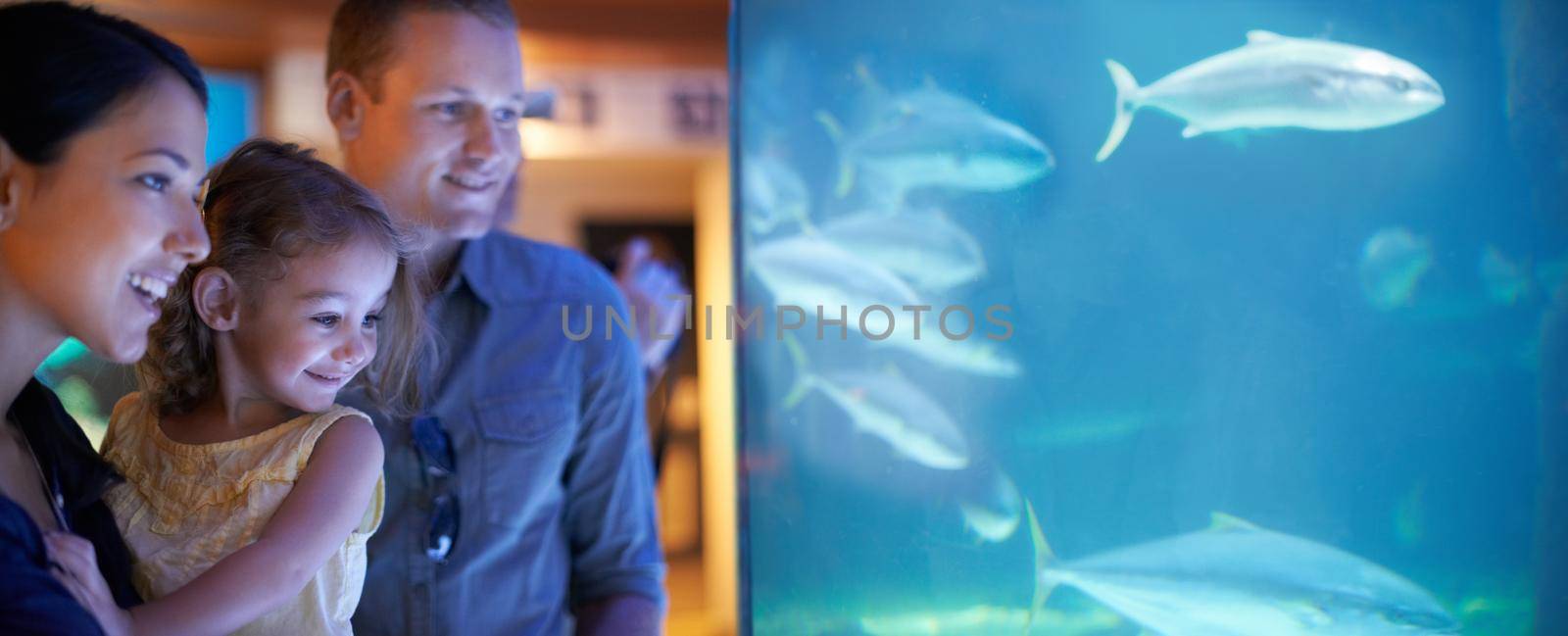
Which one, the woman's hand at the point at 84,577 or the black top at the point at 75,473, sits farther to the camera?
the black top at the point at 75,473

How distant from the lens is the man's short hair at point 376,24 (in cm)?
151

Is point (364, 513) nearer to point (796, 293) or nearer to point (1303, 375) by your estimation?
point (796, 293)

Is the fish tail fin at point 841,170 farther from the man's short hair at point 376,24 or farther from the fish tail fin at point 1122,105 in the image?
the man's short hair at point 376,24

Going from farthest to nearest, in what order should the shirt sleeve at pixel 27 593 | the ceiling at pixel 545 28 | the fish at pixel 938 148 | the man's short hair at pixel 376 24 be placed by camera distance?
the ceiling at pixel 545 28, the man's short hair at pixel 376 24, the fish at pixel 938 148, the shirt sleeve at pixel 27 593

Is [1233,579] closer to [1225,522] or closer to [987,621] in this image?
[1225,522]

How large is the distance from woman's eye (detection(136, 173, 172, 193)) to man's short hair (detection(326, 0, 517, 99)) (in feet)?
2.03

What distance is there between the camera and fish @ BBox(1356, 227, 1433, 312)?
1.41m

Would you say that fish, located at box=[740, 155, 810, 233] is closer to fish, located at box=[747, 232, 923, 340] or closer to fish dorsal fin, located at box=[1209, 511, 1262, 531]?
fish, located at box=[747, 232, 923, 340]

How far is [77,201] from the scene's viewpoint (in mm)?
867

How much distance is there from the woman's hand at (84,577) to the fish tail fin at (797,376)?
28.8 inches

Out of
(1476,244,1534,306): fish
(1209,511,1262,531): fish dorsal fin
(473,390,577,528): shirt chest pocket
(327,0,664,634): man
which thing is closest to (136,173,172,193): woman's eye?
(327,0,664,634): man

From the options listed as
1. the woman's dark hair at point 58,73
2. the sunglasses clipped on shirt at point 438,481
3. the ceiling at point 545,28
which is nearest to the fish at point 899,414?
the sunglasses clipped on shirt at point 438,481

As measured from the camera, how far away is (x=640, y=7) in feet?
12.4

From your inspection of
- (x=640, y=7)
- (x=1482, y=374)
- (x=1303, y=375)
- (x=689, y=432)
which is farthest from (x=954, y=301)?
(x=689, y=432)
